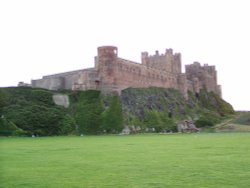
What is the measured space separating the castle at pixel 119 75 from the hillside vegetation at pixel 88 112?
1572 millimetres

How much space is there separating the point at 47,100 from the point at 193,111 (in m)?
35.6

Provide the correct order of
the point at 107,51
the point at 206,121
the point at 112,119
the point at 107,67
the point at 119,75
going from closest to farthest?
the point at 112,119 < the point at 107,51 < the point at 107,67 < the point at 119,75 < the point at 206,121

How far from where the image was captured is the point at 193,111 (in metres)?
83.0

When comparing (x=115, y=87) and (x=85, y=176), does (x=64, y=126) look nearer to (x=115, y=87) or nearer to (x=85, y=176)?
(x=115, y=87)

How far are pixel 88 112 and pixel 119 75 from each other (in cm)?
1020

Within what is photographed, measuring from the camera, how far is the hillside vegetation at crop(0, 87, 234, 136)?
5231cm

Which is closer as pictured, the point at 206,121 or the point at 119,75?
the point at 119,75

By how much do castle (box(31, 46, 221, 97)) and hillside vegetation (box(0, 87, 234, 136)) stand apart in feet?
5.16

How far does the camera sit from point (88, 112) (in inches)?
2338

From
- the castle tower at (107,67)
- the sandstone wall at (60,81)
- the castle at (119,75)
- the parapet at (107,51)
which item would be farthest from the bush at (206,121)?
the sandstone wall at (60,81)

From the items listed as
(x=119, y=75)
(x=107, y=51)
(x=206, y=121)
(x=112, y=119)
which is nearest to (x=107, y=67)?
(x=107, y=51)

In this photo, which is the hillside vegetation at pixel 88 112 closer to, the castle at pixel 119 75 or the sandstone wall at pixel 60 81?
the castle at pixel 119 75

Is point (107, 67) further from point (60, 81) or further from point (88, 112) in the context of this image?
point (60, 81)

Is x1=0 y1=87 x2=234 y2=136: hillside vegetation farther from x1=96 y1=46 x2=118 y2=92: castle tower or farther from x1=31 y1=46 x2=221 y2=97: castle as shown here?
x1=96 y1=46 x2=118 y2=92: castle tower
